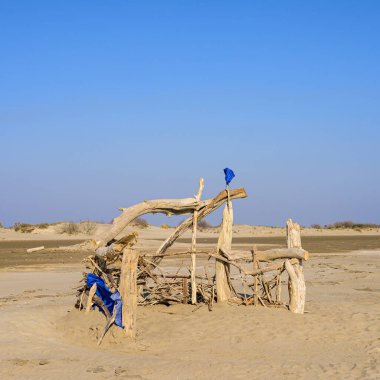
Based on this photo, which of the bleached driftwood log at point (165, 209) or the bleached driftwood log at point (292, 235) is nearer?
the bleached driftwood log at point (165, 209)

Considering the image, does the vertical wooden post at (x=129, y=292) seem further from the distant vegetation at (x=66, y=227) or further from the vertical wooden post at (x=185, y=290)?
the distant vegetation at (x=66, y=227)

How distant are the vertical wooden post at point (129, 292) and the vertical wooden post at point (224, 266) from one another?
2.24 meters

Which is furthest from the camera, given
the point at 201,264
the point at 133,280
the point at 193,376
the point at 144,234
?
the point at 144,234

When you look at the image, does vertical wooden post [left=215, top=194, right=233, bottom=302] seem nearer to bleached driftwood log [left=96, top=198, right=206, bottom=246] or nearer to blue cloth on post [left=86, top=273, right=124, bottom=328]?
bleached driftwood log [left=96, top=198, right=206, bottom=246]

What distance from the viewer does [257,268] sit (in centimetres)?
1336

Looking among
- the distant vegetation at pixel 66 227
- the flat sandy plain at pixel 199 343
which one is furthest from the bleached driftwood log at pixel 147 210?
the distant vegetation at pixel 66 227

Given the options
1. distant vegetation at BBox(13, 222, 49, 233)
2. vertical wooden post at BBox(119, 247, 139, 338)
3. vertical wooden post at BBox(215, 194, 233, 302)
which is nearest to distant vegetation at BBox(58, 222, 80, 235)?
distant vegetation at BBox(13, 222, 49, 233)

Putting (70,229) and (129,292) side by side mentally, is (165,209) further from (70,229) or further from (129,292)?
(70,229)

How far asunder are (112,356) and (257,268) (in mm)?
3862

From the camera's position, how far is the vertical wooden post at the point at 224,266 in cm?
1351

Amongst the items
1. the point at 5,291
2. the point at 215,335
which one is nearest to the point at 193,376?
the point at 215,335

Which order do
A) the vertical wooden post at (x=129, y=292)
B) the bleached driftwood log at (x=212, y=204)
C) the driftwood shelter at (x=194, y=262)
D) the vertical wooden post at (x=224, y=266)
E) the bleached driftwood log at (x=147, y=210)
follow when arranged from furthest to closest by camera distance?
the bleached driftwood log at (x=212, y=204) < the vertical wooden post at (x=224, y=266) < the driftwood shelter at (x=194, y=262) < the bleached driftwood log at (x=147, y=210) < the vertical wooden post at (x=129, y=292)

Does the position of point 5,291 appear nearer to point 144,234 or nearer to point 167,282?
point 167,282

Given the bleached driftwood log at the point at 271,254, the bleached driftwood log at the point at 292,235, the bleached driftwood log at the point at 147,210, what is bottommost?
the bleached driftwood log at the point at 271,254
